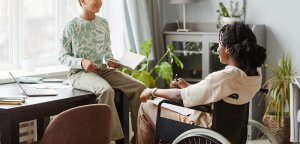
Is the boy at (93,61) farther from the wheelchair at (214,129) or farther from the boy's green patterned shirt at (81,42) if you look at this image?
the wheelchair at (214,129)

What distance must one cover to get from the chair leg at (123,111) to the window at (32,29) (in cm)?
85

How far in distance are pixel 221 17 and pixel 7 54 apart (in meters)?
1.93

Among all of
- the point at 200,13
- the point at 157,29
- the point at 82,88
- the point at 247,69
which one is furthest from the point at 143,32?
the point at 247,69

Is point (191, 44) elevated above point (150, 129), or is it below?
above

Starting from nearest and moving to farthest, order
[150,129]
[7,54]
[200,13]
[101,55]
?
[150,129] < [101,55] < [7,54] < [200,13]

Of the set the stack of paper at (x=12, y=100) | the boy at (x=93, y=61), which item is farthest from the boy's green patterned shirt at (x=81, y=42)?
the stack of paper at (x=12, y=100)

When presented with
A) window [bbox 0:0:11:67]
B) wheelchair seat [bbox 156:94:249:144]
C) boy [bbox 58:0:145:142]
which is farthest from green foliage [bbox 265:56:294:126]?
window [bbox 0:0:11:67]

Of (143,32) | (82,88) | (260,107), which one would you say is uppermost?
(143,32)

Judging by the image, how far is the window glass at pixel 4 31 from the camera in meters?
3.81

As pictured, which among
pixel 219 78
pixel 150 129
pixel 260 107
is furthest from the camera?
pixel 260 107

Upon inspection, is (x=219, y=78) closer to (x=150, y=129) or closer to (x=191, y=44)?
(x=150, y=129)

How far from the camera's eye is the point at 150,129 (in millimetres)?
3109

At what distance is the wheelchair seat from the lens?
264cm

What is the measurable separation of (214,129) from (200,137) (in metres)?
0.09
